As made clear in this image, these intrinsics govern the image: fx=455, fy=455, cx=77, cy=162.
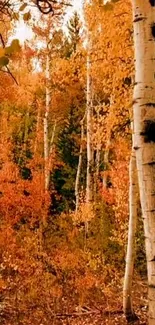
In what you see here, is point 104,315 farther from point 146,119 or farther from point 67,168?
point 67,168

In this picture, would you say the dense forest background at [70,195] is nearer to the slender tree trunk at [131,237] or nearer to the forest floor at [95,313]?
the forest floor at [95,313]

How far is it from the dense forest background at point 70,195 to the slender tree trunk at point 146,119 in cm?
41

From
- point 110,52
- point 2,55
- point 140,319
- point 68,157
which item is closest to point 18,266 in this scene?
point 140,319

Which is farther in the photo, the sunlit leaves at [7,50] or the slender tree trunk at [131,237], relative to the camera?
the slender tree trunk at [131,237]

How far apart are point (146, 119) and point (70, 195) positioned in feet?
55.8

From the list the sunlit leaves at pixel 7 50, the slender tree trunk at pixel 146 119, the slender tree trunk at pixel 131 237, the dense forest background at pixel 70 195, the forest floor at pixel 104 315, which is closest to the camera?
the sunlit leaves at pixel 7 50

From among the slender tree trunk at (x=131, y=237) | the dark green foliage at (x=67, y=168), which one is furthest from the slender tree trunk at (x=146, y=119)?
the dark green foliage at (x=67, y=168)

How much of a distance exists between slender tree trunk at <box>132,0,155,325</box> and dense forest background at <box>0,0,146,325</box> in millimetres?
415

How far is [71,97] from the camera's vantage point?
20.8 meters

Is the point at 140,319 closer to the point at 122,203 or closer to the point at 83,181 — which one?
the point at 122,203

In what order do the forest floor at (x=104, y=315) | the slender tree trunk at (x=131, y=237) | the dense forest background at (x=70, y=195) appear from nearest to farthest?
the slender tree trunk at (x=131, y=237), the forest floor at (x=104, y=315), the dense forest background at (x=70, y=195)

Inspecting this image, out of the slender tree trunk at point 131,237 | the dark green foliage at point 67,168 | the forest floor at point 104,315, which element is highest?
the dark green foliage at point 67,168

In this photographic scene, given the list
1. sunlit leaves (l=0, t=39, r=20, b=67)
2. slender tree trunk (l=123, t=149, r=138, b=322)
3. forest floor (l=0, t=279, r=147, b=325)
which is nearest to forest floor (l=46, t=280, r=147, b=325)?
forest floor (l=0, t=279, r=147, b=325)

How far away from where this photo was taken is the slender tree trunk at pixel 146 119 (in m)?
2.16
